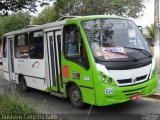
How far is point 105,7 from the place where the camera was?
26.7m

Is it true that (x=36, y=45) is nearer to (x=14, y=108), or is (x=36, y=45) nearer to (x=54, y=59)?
(x=54, y=59)

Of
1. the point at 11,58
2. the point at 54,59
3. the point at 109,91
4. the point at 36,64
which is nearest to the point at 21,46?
the point at 11,58

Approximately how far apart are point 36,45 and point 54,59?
1748mm

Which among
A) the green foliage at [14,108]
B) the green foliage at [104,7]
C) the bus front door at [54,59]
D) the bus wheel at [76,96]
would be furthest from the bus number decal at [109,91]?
the green foliage at [104,7]

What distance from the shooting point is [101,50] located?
8703mm

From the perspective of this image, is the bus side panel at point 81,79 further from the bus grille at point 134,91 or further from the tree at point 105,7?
the tree at point 105,7

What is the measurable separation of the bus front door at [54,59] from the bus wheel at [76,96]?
0.63 m

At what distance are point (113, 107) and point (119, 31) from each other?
6.60 feet

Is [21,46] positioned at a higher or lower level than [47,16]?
lower

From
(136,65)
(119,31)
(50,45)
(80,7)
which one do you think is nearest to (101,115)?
(136,65)

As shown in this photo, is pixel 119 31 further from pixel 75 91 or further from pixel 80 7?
pixel 80 7

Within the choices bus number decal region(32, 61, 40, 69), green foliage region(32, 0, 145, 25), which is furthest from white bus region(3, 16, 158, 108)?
green foliage region(32, 0, 145, 25)

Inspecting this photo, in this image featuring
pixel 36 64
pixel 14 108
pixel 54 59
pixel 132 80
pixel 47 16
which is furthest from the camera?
pixel 47 16

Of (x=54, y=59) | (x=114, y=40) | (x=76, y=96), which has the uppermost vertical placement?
(x=114, y=40)
